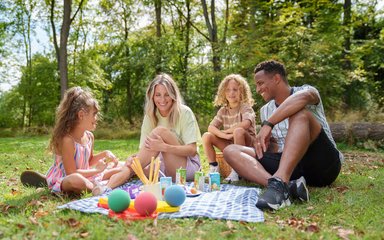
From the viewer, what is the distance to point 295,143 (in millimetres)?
3117

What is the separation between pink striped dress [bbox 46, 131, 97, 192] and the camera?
141 inches

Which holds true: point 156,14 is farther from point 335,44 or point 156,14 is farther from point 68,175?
point 68,175

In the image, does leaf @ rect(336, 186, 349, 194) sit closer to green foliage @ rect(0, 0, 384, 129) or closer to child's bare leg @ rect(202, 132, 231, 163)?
child's bare leg @ rect(202, 132, 231, 163)

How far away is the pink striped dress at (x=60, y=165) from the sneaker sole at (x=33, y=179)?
0.39m

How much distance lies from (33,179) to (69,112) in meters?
0.95

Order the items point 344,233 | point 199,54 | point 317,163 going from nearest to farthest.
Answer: point 344,233 < point 317,163 < point 199,54

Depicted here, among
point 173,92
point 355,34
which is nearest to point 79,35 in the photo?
point 355,34

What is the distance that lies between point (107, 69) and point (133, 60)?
301 cm

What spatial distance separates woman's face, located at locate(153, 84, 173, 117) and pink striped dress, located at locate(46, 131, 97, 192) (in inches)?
33.2

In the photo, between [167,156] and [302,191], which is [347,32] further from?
[302,191]

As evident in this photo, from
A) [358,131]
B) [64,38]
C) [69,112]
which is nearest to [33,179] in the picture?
[69,112]

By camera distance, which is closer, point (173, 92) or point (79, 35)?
point (173, 92)

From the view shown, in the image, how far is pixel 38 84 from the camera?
19391 mm

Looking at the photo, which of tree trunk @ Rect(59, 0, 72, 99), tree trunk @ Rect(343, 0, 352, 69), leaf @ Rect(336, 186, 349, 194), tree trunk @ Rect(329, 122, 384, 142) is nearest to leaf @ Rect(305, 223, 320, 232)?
leaf @ Rect(336, 186, 349, 194)
